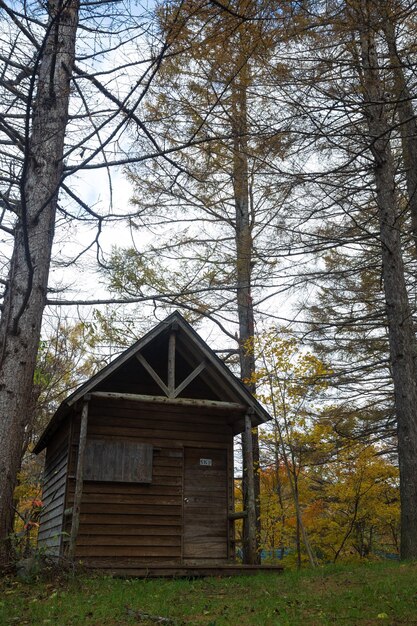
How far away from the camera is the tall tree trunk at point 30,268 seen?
7.07 meters

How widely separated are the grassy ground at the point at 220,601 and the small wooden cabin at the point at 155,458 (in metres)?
2.72

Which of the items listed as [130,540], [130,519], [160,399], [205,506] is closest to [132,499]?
[130,519]

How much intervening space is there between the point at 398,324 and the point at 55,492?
8395mm

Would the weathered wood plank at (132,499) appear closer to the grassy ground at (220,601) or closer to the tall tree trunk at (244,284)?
the tall tree trunk at (244,284)

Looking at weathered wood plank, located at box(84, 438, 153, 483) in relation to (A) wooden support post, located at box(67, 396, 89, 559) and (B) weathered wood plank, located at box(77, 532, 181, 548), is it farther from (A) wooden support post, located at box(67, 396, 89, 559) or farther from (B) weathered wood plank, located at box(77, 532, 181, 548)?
(B) weathered wood plank, located at box(77, 532, 181, 548)

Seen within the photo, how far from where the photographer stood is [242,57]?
7.36 m

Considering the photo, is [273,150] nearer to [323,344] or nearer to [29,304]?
[29,304]

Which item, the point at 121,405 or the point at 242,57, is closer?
the point at 242,57

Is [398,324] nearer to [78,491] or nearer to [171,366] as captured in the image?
[171,366]

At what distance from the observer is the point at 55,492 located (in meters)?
13.0

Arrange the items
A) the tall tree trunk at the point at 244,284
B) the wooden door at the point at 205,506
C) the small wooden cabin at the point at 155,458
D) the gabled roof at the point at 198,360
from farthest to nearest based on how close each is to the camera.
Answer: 1. the tall tree trunk at the point at 244,284
2. the wooden door at the point at 205,506
3. the small wooden cabin at the point at 155,458
4. the gabled roof at the point at 198,360

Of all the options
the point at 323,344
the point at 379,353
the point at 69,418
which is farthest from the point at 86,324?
the point at 379,353

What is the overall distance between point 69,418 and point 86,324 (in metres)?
3.58

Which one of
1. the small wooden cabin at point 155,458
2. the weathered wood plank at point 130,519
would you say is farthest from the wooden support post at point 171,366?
the weathered wood plank at point 130,519
